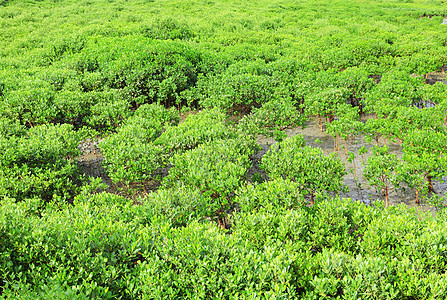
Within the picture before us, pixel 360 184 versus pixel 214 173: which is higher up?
pixel 214 173

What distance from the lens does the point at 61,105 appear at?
24859mm

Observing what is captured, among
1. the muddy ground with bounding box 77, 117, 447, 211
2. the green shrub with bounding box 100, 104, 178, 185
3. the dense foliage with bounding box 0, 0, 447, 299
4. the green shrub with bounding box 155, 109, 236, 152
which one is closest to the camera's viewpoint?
the dense foliage with bounding box 0, 0, 447, 299

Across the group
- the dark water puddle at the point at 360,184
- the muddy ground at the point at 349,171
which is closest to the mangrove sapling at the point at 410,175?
the dark water puddle at the point at 360,184

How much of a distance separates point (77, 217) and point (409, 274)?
13.6 metres

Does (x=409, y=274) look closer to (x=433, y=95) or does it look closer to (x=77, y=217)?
(x=77, y=217)

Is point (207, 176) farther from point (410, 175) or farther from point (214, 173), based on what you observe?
point (410, 175)

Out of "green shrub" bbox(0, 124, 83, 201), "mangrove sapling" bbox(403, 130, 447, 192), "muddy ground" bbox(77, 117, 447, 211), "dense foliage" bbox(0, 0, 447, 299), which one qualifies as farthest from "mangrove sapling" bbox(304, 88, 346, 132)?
"green shrub" bbox(0, 124, 83, 201)

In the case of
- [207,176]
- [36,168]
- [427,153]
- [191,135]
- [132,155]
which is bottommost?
[427,153]

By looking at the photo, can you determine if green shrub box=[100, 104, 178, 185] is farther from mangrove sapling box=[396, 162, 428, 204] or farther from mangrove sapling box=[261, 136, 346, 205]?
mangrove sapling box=[396, 162, 428, 204]

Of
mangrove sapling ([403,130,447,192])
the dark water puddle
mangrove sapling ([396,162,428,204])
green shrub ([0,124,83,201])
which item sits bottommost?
the dark water puddle

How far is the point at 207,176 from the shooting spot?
16.5 meters

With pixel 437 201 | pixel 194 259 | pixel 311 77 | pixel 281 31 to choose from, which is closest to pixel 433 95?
pixel 311 77

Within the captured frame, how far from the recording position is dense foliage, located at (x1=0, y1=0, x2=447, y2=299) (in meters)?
9.78

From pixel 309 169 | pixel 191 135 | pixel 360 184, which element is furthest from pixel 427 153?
pixel 191 135
